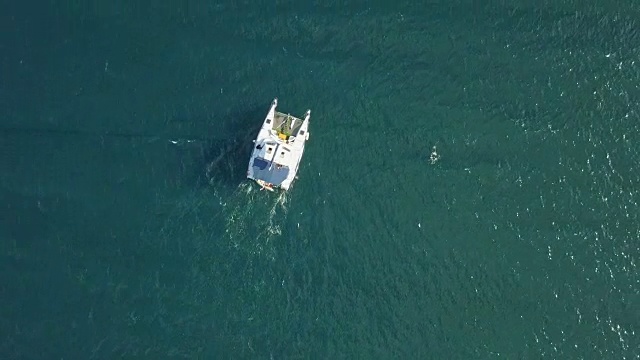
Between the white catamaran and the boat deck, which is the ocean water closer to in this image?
the boat deck

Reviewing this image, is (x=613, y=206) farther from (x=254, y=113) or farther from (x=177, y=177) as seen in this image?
(x=177, y=177)

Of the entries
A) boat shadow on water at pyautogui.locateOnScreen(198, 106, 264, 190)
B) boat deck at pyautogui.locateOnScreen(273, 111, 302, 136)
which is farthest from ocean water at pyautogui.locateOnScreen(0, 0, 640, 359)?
boat deck at pyautogui.locateOnScreen(273, 111, 302, 136)

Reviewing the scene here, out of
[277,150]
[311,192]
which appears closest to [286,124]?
[277,150]

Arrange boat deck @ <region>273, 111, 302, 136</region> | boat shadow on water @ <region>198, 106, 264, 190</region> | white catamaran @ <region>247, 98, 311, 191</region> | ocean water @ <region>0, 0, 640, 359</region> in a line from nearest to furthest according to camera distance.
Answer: white catamaran @ <region>247, 98, 311, 191</region>
ocean water @ <region>0, 0, 640, 359</region>
boat deck @ <region>273, 111, 302, 136</region>
boat shadow on water @ <region>198, 106, 264, 190</region>

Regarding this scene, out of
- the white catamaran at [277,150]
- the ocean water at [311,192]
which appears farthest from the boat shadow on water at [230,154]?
the white catamaran at [277,150]

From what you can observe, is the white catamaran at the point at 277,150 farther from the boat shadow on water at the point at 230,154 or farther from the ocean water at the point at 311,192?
the boat shadow on water at the point at 230,154

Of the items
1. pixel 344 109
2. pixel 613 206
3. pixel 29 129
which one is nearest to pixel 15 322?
pixel 29 129
